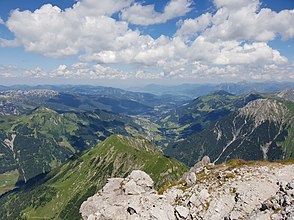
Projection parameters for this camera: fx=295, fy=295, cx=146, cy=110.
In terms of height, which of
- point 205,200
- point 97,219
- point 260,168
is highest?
point 260,168

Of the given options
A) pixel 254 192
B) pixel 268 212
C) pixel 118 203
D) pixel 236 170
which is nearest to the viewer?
pixel 268 212

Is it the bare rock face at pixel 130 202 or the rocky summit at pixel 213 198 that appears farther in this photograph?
the bare rock face at pixel 130 202

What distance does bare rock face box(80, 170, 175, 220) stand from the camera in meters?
59.5

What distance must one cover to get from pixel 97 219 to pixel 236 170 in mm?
33950

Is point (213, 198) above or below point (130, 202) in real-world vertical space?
above

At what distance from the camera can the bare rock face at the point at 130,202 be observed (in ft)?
195

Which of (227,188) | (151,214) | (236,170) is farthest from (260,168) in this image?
(151,214)

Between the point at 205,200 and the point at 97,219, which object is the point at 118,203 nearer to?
the point at 97,219

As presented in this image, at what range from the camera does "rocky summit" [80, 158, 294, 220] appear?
167ft

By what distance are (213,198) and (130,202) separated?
58.4 ft

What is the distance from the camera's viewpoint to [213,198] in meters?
61.1

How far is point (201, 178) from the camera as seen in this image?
249 ft

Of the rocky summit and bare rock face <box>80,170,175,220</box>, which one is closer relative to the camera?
the rocky summit

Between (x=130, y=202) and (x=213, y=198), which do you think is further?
(x=130, y=202)
